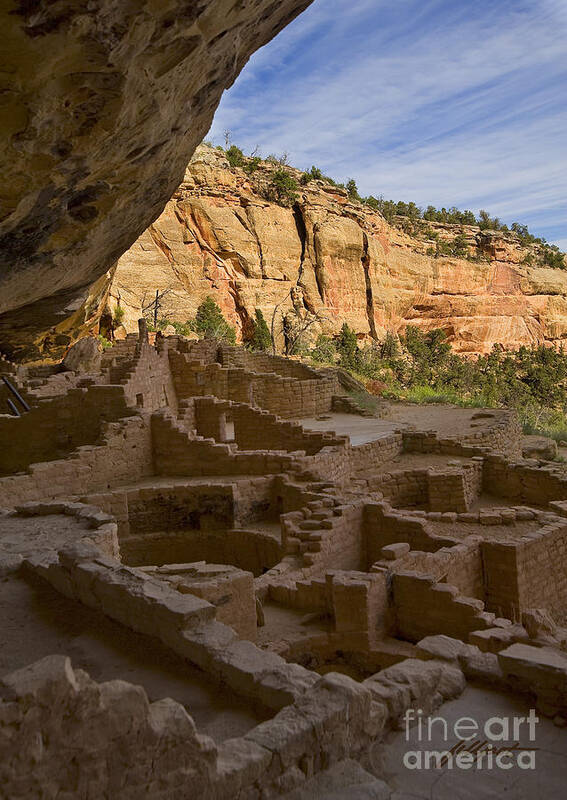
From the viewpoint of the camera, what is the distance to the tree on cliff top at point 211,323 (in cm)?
3114

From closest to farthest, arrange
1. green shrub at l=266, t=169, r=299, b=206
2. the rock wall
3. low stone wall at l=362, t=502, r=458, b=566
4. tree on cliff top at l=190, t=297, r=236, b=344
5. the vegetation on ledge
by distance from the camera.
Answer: the rock wall < low stone wall at l=362, t=502, r=458, b=566 < tree on cliff top at l=190, t=297, r=236, b=344 < the vegetation on ledge < green shrub at l=266, t=169, r=299, b=206

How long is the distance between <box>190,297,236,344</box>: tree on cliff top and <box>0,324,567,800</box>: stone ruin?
14.8 m

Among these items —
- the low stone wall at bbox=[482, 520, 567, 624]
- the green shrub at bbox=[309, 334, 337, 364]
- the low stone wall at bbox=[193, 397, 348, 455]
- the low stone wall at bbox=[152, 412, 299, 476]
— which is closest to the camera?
the low stone wall at bbox=[482, 520, 567, 624]

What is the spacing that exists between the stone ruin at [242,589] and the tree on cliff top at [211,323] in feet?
48.5

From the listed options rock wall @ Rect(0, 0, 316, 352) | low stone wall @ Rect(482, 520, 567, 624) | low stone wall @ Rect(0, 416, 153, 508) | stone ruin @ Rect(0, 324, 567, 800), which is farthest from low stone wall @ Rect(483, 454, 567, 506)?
rock wall @ Rect(0, 0, 316, 352)

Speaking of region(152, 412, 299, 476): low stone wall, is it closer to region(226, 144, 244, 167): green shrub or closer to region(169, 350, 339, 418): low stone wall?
region(169, 350, 339, 418): low stone wall

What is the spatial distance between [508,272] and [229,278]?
23.4m

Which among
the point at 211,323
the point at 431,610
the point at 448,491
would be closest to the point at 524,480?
the point at 448,491

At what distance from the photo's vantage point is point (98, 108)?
6.16 metres

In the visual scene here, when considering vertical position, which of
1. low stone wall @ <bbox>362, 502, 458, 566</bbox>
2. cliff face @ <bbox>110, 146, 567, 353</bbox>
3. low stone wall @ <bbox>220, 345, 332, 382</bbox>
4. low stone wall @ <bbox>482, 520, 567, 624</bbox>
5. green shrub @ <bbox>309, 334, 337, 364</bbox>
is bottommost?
low stone wall @ <bbox>482, 520, 567, 624</bbox>

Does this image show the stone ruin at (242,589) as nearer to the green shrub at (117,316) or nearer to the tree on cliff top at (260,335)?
the green shrub at (117,316)

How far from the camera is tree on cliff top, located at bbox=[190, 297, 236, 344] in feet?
102

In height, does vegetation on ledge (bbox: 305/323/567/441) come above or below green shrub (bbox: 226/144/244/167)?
below

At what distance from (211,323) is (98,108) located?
2592 cm
